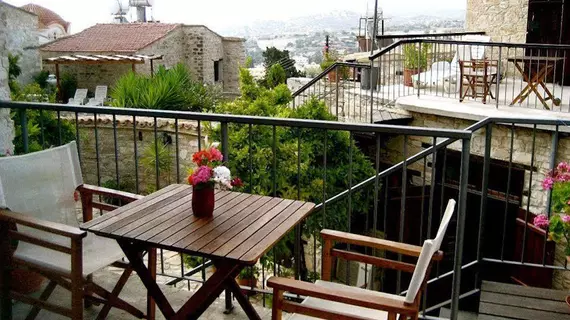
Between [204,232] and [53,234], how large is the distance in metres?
1.09

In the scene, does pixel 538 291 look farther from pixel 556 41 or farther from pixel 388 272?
pixel 556 41

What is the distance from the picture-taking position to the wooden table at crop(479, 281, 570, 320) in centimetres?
384

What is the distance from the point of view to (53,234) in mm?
3051

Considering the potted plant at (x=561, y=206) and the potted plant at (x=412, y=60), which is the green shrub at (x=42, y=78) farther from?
the potted plant at (x=561, y=206)

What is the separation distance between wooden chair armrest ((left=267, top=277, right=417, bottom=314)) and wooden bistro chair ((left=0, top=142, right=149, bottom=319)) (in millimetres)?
917

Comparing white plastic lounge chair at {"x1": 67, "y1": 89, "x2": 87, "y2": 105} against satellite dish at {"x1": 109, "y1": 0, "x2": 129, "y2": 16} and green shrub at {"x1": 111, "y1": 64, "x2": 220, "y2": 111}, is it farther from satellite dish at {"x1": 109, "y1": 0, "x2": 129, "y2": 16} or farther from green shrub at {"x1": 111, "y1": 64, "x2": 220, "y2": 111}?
satellite dish at {"x1": 109, "y1": 0, "x2": 129, "y2": 16}

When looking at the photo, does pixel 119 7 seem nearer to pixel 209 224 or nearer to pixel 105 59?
pixel 105 59

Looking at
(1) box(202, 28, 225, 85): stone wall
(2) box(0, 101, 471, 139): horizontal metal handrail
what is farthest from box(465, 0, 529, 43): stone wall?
(1) box(202, 28, 225, 85): stone wall

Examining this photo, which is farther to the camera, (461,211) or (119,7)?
(119,7)

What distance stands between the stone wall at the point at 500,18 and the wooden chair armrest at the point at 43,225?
1145 centimetres

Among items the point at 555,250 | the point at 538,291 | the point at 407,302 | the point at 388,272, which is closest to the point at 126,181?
the point at 388,272

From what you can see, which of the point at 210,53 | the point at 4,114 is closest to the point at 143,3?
the point at 210,53

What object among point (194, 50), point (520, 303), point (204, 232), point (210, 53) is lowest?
point (520, 303)

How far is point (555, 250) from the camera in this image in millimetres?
7309
